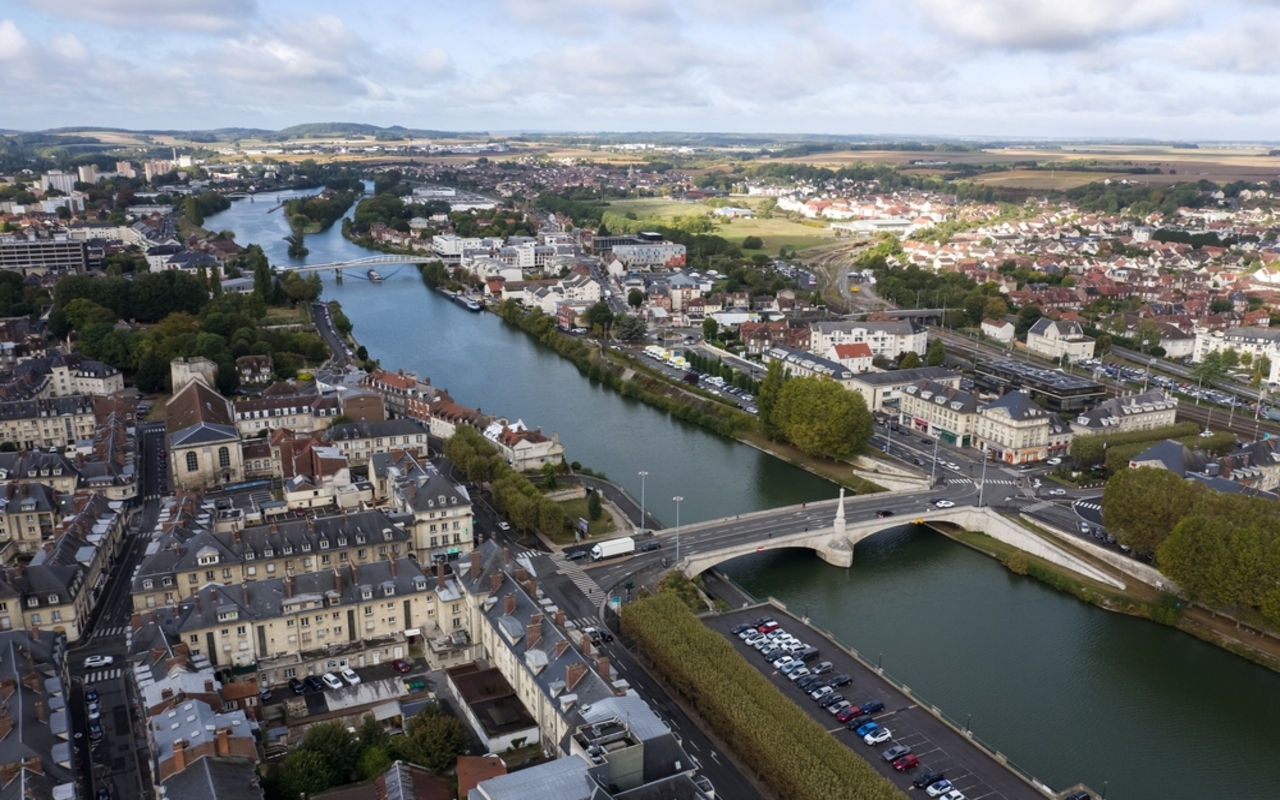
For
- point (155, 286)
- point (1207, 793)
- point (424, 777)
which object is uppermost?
point (155, 286)

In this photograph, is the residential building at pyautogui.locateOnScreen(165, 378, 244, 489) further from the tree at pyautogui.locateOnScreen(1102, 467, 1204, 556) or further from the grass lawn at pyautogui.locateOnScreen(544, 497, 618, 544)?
the tree at pyautogui.locateOnScreen(1102, 467, 1204, 556)

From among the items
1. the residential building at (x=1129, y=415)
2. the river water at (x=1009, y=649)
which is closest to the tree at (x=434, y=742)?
the river water at (x=1009, y=649)

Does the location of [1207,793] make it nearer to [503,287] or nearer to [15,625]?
[15,625]

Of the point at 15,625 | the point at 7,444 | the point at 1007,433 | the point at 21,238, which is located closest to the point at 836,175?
the point at 21,238

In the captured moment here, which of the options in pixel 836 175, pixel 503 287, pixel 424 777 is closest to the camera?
pixel 424 777

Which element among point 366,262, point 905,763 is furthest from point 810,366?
point 366,262

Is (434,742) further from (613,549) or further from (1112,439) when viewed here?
(1112,439)

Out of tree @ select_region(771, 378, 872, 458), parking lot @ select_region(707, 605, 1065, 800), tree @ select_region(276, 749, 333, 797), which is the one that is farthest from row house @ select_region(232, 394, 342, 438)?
tree @ select_region(276, 749, 333, 797)

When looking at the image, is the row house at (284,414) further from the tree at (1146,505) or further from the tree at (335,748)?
the tree at (1146,505)
